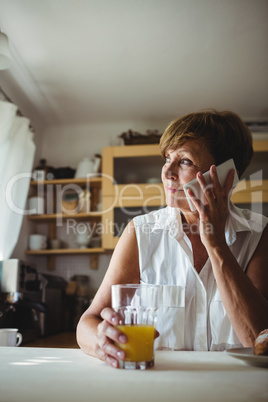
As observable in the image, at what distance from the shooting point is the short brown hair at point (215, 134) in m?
1.19

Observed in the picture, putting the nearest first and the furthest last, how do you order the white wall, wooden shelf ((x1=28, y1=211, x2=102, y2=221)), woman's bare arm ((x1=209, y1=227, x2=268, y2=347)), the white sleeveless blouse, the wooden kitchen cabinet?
woman's bare arm ((x1=209, y1=227, x2=268, y2=347)) < the white sleeveless blouse < the wooden kitchen cabinet < wooden shelf ((x1=28, y1=211, x2=102, y2=221)) < the white wall

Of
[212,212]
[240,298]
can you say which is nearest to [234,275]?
[240,298]

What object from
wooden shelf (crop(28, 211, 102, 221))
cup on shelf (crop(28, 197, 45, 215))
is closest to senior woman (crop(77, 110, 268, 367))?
wooden shelf (crop(28, 211, 102, 221))

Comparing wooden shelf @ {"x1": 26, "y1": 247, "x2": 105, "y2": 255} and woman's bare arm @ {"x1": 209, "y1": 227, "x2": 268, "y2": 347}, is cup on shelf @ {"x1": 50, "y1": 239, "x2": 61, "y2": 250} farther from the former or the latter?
woman's bare arm @ {"x1": 209, "y1": 227, "x2": 268, "y2": 347}

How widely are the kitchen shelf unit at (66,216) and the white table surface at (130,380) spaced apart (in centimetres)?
239

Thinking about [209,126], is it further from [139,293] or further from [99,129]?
[99,129]

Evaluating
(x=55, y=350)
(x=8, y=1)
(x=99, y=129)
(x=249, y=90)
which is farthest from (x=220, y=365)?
(x=99, y=129)

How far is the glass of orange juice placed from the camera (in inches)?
23.9

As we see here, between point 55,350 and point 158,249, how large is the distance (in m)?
0.45

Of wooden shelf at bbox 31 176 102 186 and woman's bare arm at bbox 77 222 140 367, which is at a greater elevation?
wooden shelf at bbox 31 176 102 186

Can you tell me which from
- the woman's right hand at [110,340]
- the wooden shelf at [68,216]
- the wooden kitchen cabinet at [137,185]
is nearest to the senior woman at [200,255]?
→ the woman's right hand at [110,340]

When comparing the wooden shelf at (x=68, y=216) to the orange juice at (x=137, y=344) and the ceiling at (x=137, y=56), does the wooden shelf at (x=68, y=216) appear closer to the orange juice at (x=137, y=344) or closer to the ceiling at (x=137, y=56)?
the ceiling at (x=137, y=56)

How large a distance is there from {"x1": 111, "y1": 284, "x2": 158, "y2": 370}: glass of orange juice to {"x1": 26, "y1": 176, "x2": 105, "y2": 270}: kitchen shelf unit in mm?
2417

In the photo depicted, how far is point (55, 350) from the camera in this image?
2.64 feet
